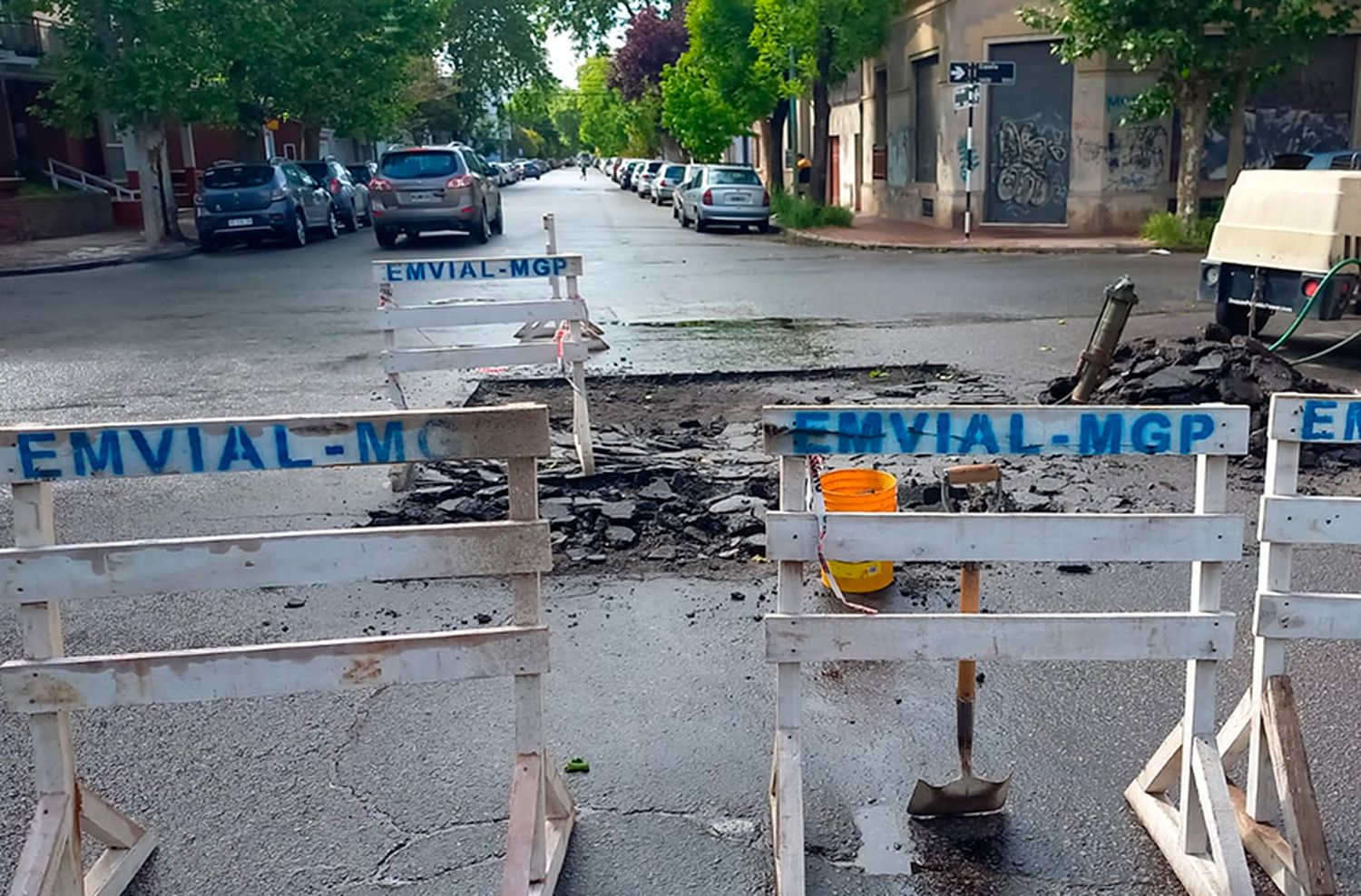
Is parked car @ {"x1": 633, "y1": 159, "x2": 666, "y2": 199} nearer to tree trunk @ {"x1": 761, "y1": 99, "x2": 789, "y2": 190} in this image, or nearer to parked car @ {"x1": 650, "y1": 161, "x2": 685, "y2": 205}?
parked car @ {"x1": 650, "y1": 161, "x2": 685, "y2": 205}

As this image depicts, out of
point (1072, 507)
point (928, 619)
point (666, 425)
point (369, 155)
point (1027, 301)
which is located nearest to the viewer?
point (928, 619)

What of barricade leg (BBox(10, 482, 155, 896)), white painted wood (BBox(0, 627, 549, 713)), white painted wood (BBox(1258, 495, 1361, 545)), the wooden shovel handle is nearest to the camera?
barricade leg (BBox(10, 482, 155, 896))

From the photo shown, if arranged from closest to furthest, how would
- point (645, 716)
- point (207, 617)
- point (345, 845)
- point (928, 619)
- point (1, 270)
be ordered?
point (928, 619) → point (345, 845) → point (645, 716) → point (207, 617) → point (1, 270)

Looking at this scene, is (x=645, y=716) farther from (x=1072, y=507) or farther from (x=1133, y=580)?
(x=1072, y=507)

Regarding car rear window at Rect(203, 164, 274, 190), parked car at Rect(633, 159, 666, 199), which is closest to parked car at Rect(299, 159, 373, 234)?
car rear window at Rect(203, 164, 274, 190)

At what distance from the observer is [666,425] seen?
8.73 metres

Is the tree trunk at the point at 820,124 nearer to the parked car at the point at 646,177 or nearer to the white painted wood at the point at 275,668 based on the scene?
the parked car at the point at 646,177

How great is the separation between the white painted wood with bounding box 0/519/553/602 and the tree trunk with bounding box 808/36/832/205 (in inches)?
1051

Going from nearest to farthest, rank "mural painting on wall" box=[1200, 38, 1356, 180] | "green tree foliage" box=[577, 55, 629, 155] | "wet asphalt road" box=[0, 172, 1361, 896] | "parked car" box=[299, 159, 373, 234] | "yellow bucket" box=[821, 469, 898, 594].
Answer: "wet asphalt road" box=[0, 172, 1361, 896]
"yellow bucket" box=[821, 469, 898, 594]
"mural painting on wall" box=[1200, 38, 1356, 180]
"parked car" box=[299, 159, 373, 234]
"green tree foliage" box=[577, 55, 629, 155]

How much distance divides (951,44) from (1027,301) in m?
13.4

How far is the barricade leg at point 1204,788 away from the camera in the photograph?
304 centimetres

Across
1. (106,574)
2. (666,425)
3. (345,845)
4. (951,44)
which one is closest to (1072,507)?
(666,425)

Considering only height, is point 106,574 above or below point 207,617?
above

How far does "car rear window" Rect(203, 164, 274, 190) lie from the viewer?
2505 centimetres
